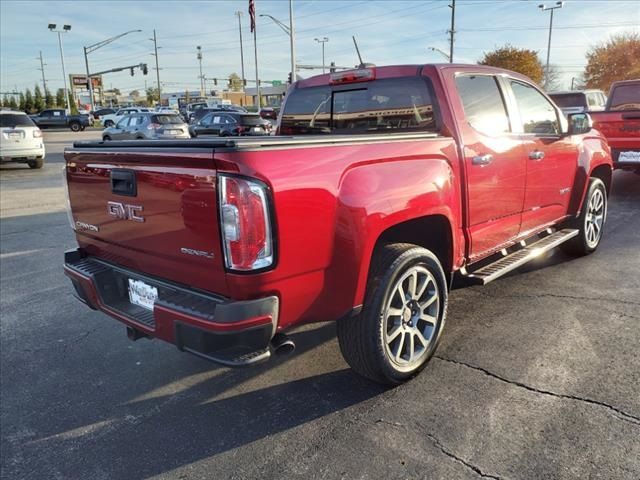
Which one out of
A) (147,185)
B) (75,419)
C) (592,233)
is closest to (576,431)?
(147,185)

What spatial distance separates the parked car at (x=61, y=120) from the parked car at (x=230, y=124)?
26.5m

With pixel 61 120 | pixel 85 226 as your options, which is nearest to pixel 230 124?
pixel 85 226

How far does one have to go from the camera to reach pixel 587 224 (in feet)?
18.1

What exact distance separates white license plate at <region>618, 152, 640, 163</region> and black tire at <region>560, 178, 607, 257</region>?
362 cm

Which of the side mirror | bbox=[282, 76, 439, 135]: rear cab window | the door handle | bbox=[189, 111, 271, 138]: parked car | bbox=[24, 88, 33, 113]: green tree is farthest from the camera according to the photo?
bbox=[24, 88, 33, 113]: green tree

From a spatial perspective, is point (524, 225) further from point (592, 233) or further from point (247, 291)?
point (247, 291)

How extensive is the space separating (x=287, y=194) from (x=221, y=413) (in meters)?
1.43

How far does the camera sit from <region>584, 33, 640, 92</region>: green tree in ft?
140

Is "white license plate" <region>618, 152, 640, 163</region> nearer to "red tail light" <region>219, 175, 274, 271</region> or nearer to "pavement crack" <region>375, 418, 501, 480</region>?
"pavement crack" <region>375, 418, 501, 480</region>

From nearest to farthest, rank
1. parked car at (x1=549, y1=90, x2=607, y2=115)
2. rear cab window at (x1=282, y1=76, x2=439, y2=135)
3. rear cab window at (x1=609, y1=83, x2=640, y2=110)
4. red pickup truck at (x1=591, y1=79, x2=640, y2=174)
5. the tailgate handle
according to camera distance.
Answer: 1. the tailgate handle
2. rear cab window at (x1=282, y1=76, x2=439, y2=135)
3. red pickup truck at (x1=591, y1=79, x2=640, y2=174)
4. rear cab window at (x1=609, y1=83, x2=640, y2=110)
5. parked car at (x1=549, y1=90, x2=607, y2=115)

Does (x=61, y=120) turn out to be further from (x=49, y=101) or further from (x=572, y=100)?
(x=572, y=100)

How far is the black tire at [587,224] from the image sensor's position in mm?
5317

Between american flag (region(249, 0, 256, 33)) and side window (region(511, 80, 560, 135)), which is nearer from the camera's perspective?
side window (region(511, 80, 560, 135))

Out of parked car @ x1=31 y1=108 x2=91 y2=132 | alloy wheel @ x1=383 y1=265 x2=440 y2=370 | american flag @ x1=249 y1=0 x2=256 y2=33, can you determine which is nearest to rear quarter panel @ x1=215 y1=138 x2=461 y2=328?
alloy wheel @ x1=383 y1=265 x2=440 y2=370
